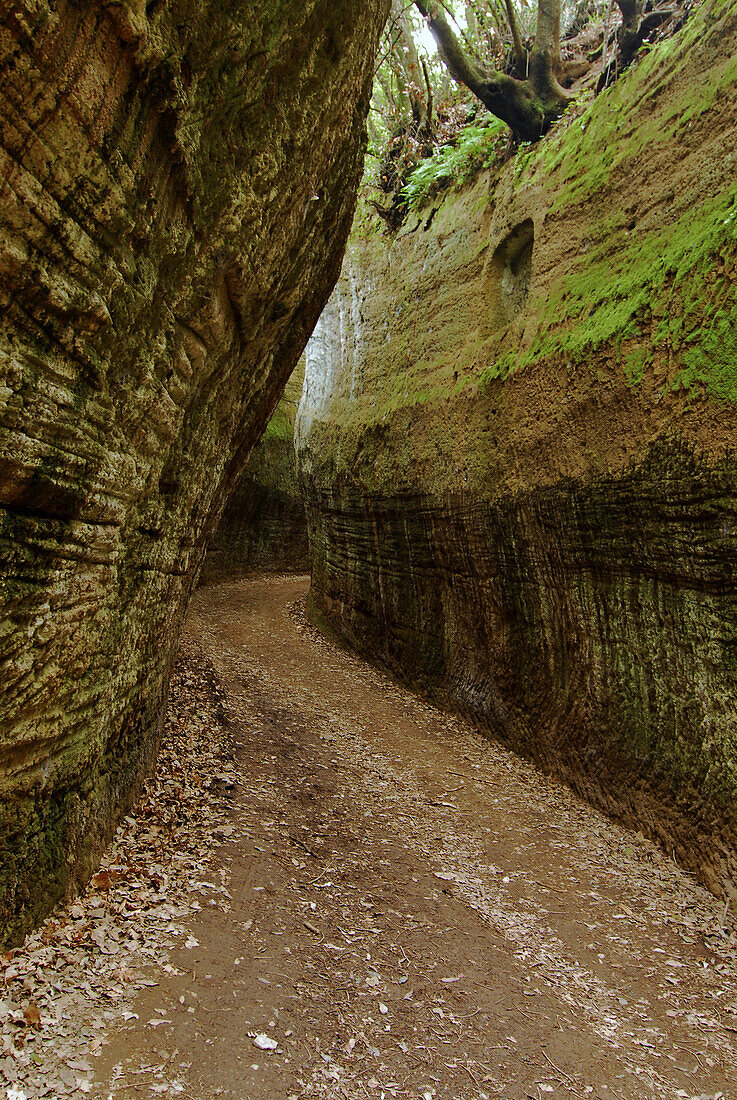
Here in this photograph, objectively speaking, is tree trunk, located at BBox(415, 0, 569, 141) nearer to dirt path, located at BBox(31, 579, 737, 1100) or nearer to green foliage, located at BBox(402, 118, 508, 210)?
green foliage, located at BBox(402, 118, 508, 210)

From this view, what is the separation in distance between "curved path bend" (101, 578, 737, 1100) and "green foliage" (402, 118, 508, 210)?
976cm

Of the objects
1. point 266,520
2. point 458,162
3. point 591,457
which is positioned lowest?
point 266,520

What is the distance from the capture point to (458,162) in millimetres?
10922

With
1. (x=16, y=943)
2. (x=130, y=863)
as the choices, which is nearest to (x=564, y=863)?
(x=130, y=863)

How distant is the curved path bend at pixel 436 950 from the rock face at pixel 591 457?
0.85 metres

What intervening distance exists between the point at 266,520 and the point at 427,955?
14.8m

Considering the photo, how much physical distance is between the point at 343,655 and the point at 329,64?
9741 millimetres

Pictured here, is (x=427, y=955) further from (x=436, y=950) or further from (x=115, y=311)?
(x=115, y=311)

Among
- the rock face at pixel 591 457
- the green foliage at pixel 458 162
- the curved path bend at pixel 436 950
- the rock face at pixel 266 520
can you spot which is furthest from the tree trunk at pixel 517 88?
the curved path bend at pixel 436 950

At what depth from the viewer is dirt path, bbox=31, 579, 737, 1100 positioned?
332 centimetres

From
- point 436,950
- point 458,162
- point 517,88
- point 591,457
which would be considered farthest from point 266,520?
point 436,950

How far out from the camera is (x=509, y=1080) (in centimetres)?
348

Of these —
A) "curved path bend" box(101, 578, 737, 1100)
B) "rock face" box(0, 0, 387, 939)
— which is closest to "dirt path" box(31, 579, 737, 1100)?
"curved path bend" box(101, 578, 737, 1100)

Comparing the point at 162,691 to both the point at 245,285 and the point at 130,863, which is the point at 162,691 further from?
the point at 245,285
